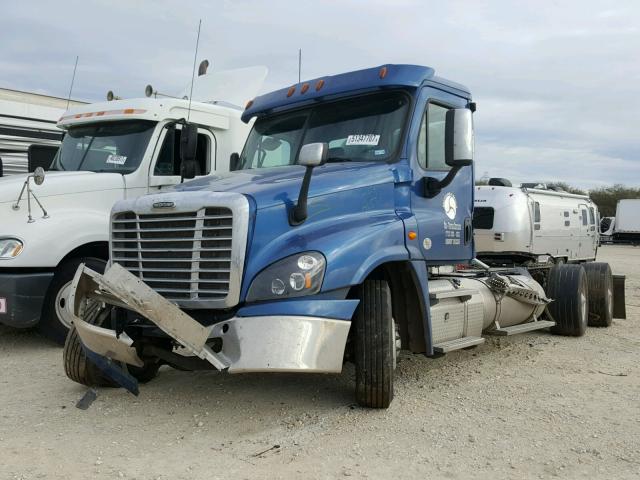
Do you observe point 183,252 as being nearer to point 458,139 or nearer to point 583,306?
point 458,139

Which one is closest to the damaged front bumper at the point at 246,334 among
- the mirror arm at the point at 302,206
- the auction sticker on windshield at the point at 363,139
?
the mirror arm at the point at 302,206

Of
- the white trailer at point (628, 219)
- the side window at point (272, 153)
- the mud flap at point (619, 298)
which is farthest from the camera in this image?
the white trailer at point (628, 219)

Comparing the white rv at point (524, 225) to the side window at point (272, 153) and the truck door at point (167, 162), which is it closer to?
the truck door at point (167, 162)

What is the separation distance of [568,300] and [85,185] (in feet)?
20.0

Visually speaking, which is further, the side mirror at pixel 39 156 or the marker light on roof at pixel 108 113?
the side mirror at pixel 39 156

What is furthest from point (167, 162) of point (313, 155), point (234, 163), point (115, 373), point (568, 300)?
point (568, 300)

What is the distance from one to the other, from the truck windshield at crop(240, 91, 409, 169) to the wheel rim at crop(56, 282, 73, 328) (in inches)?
99.9

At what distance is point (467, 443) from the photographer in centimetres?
433

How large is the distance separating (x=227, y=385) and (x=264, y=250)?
1.81 metres

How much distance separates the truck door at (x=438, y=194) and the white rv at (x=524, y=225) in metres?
4.81

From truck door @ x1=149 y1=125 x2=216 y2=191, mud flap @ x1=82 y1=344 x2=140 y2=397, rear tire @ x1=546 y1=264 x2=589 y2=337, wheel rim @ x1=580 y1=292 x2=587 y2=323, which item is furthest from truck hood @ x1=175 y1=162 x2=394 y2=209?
wheel rim @ x1=580 y1=292 x2=587 y2=323

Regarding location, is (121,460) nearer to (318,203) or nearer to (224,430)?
(224,430)

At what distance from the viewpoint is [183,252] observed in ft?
15.0

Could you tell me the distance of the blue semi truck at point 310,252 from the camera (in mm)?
4293
